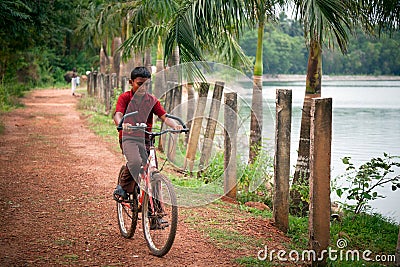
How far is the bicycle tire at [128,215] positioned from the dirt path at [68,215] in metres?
0.10

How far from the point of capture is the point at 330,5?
6.96 meters

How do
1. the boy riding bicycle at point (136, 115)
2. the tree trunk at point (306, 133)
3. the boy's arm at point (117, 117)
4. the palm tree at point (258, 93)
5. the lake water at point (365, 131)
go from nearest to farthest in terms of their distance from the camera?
the boy's arm at point (117, 117), the boy riding bicycle at point (136, 115), the tree trunk at point (306, 133), the palm tree at point (258, 93), the lake water at point (365, 131)

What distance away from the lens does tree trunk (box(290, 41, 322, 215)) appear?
25.9ft

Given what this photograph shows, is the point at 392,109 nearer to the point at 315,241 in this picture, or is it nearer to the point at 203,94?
the point at 203,94

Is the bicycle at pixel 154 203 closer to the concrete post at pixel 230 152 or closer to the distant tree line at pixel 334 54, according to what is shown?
the concrete post at pixel 230 152

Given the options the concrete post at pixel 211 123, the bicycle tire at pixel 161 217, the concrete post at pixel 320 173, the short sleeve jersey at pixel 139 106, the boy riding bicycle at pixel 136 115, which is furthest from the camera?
the concrete post at pixel 211 123

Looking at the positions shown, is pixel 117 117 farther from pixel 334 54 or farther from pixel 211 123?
pixel 334 54

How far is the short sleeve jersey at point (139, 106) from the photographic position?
5.75 meters

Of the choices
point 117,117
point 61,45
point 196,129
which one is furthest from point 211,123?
point 61,45

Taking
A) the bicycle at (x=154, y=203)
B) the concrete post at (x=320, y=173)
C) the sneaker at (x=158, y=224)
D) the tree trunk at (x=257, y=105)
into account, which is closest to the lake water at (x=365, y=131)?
the tree trunk at (x=257, y=105)

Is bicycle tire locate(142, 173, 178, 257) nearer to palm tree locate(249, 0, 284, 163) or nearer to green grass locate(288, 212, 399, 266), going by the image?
green grass locate(288, 212, 399, 266)

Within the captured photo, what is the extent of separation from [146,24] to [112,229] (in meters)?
8.48

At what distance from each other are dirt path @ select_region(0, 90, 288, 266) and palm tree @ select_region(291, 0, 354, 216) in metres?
2.23

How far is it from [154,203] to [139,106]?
1061mm
